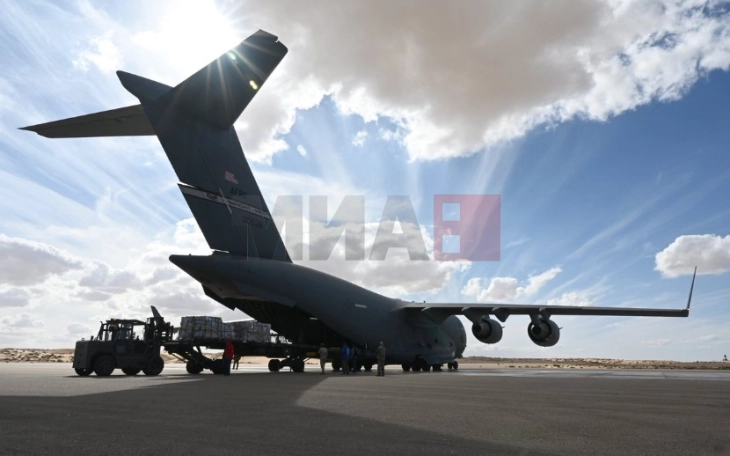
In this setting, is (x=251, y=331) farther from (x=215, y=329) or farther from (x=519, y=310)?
(x=519, y=310)

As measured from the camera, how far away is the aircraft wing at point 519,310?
2744cm

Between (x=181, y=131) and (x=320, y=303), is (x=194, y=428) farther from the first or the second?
(x=320, y=303)

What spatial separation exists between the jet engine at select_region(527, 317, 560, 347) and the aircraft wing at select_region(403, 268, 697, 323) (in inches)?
20.7

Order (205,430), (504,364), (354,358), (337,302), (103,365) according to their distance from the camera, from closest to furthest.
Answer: (205,430) < (103,365) < (337,302) < (354,358) < (504,364)

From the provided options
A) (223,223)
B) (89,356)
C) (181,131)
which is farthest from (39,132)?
(89,356)

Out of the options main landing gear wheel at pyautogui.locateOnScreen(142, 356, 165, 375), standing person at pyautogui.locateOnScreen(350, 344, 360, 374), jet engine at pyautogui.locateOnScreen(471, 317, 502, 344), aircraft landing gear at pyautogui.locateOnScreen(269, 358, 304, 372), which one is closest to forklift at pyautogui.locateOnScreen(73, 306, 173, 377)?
main landing gear wheel at pyautogui.locateOnScreen(142, 356, 165, 375)

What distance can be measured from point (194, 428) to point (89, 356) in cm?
1469

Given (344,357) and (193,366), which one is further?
(344,357)

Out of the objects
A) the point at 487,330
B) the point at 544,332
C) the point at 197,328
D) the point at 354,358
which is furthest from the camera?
the point at 487,330

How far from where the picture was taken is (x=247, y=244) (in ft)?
66.9

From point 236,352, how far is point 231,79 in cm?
1154

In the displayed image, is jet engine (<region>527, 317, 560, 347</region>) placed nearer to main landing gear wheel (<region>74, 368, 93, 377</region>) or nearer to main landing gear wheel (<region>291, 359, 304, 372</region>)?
main landing gear wheel (<region>291, 359, 304, 372</region>)

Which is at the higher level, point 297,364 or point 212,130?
point 212,130

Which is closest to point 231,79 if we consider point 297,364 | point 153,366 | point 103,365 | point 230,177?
point 230,177
